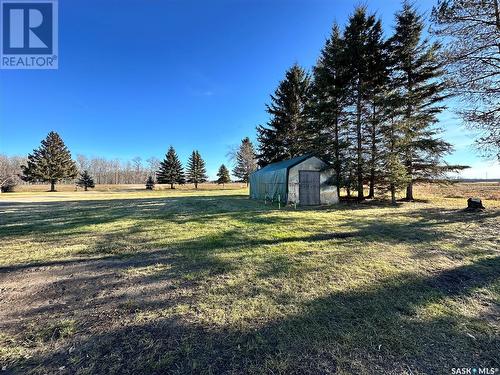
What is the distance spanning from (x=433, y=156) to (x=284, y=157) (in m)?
13.0

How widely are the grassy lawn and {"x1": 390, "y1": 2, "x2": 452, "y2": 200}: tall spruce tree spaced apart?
9.56m

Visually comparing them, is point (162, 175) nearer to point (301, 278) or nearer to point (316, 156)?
point (316, 156)

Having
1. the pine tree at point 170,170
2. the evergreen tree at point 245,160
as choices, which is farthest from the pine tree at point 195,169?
the evergreen tree at point 245,160

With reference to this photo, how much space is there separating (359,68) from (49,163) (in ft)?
164

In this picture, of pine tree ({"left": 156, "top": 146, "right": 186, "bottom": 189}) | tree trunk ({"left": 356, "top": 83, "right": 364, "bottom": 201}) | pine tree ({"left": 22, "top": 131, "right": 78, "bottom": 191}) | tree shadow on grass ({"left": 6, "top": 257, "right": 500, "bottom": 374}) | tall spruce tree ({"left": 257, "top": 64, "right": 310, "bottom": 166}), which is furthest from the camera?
pine tree ({"left": 156, "top": 146, "right": 186, "bottom": 189})

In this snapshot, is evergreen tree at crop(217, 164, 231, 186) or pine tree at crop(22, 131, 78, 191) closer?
pine tree at crop(22, 131, 78, 191)

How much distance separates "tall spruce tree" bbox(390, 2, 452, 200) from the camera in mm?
13625

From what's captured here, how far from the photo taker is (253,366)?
2053 mm

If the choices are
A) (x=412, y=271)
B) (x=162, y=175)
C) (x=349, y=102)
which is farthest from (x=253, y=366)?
(x=162, y=175)

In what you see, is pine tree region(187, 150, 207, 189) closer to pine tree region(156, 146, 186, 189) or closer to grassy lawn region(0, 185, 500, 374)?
pine tree region(156, 146, 186, 189)

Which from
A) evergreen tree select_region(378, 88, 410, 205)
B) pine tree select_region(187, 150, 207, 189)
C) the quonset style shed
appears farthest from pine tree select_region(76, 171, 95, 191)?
evergreen tree select_region(378, 88, 410, 205)

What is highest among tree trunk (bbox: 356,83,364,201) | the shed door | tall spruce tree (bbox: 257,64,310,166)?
tall spruce tree (bbox: 257,64,310,166)

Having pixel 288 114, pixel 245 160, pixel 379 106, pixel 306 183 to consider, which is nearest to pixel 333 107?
pixel 379 106

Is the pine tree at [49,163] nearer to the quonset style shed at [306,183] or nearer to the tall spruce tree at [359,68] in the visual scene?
the quonset style shed at [306,183]
